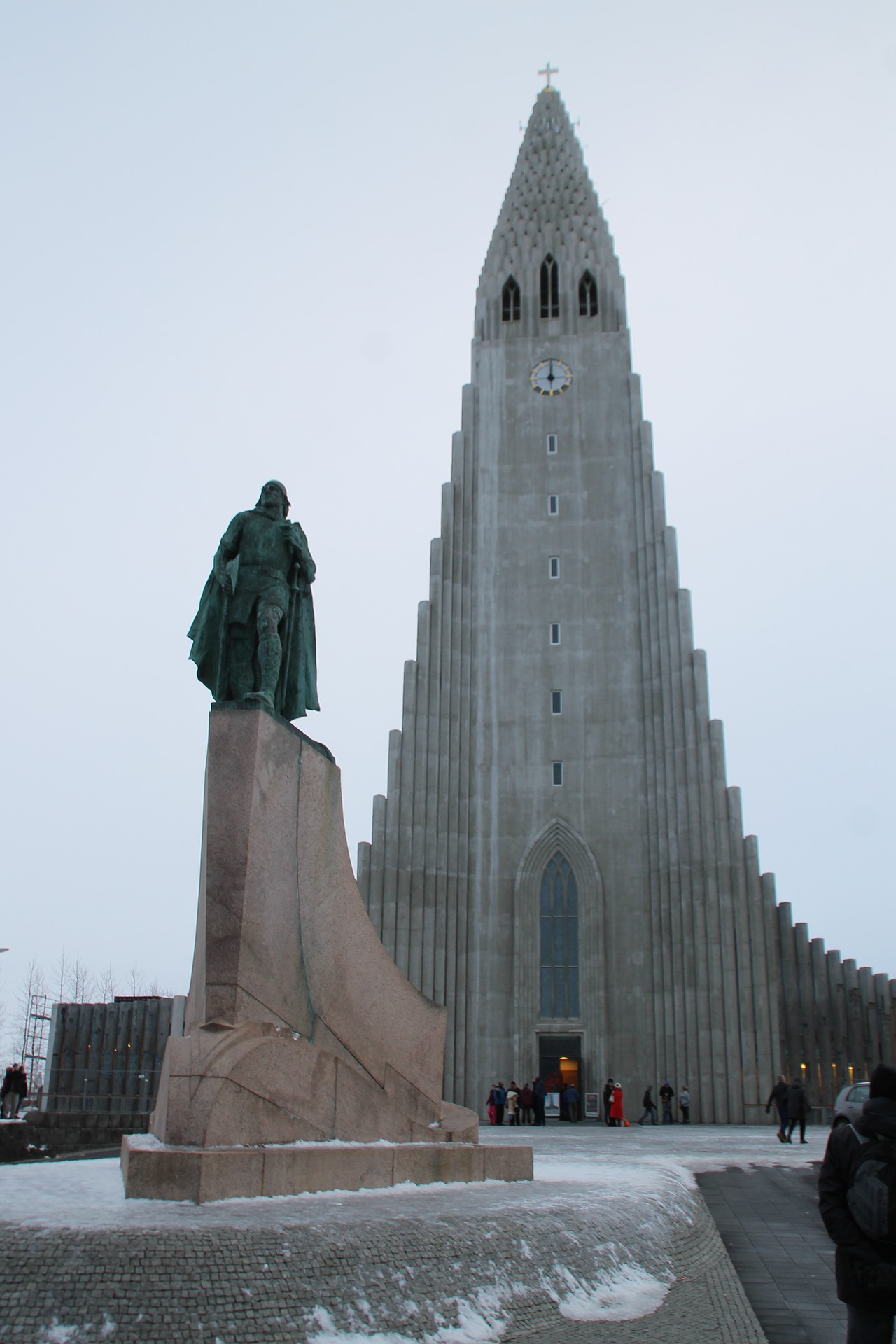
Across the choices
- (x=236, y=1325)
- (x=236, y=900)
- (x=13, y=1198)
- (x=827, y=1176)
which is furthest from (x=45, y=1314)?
(x=236, y=900)

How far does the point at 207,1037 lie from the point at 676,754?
2742cm

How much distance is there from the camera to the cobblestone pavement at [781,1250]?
255 inches

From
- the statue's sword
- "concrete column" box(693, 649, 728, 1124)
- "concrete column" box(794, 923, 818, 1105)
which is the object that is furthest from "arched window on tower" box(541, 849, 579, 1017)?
the statue's sword

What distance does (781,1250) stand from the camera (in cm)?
871

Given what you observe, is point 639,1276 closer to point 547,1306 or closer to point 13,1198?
point 547,1306

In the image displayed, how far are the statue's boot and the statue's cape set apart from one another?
232mm

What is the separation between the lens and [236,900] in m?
7.78

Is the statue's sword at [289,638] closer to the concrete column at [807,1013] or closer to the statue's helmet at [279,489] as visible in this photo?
the statue's helmet at [279,489]

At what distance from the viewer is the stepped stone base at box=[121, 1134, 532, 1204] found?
6.11m

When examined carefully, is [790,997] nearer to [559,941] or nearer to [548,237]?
[559,941]

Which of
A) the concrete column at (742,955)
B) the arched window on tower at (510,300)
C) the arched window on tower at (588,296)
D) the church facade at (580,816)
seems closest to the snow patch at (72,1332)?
the church facade at (580,816)

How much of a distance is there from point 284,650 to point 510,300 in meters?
35.0

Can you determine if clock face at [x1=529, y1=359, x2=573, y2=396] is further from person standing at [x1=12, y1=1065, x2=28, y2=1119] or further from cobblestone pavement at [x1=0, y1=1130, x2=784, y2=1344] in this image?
cobblestone pavement at [x1=0, y1=1130, x2=784, y2=1344]

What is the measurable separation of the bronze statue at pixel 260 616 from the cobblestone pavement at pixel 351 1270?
381 cm
